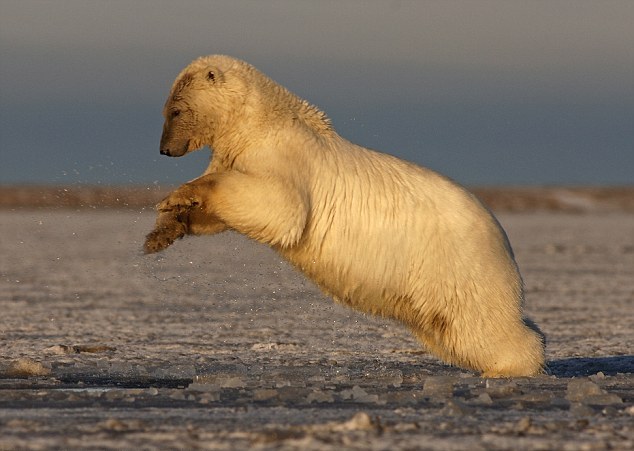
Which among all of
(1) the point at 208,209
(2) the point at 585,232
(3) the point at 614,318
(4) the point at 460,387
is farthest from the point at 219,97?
(2) the point at 585,232

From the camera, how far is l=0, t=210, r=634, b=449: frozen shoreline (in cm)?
600

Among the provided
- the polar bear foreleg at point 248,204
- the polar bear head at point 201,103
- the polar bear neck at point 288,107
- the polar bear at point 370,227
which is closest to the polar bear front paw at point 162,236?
the polar bear at point 370,227

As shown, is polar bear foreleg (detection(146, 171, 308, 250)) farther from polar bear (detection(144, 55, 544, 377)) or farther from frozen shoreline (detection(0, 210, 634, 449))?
frozen shoreline (detection(0, 210, 634, 449))

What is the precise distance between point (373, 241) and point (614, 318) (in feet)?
20.3

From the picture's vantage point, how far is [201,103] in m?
8.69

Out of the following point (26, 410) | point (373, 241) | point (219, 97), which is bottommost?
point (26, 410)

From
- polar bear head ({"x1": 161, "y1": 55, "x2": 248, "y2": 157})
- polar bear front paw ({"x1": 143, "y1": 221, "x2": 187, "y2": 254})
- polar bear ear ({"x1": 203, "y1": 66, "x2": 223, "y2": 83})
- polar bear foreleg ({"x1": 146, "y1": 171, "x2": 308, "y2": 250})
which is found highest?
polar bear ear ({"x1": 203, "y1": 66, "x2": 223, "y2": 83})

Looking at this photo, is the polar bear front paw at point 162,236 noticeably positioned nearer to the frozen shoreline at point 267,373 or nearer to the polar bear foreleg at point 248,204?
the polar bear foreleg at point 248,204

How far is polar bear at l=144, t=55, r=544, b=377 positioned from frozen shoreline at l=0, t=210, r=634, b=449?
43 centimetres

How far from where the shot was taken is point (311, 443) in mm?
5645

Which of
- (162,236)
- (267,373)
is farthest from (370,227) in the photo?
(162,236)

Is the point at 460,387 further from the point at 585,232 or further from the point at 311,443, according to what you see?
the point at 585,232

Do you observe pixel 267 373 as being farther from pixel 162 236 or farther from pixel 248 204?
pixel 248 204

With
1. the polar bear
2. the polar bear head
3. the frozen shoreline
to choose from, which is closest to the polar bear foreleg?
the polar bear
